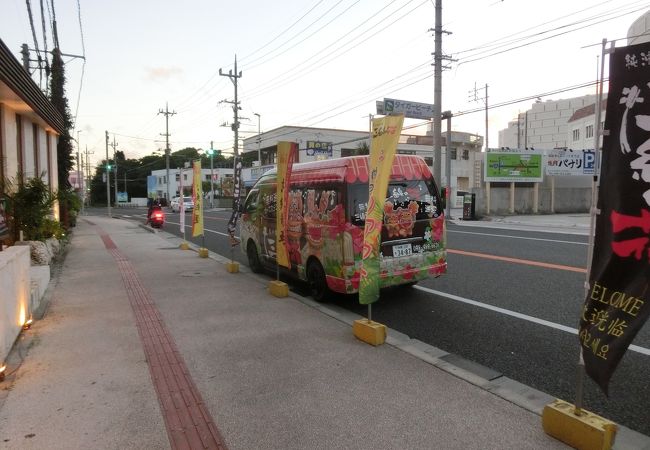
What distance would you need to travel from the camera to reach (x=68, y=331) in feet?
19.1

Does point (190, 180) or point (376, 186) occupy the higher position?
point (190, 180)

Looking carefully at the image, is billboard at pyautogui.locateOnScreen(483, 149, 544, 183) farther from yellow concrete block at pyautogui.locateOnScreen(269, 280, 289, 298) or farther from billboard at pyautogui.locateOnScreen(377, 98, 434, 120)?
yellow concrete block at pyautogui.locateOnScreen(269, 280, 289, 298)

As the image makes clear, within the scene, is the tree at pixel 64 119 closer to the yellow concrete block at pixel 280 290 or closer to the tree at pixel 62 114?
the tree at pixel 62 114

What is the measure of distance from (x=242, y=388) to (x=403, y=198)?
12.2 feet

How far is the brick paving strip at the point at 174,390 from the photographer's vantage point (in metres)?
3.30

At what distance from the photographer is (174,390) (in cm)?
409

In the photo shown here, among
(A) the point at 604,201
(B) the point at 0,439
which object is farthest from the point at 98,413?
(A) the point at 604,201

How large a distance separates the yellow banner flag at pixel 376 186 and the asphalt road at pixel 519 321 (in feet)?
3.44

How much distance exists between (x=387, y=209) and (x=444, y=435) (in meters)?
3.71

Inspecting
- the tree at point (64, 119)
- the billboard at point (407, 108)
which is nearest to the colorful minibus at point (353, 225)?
the tree at point (64, 119)

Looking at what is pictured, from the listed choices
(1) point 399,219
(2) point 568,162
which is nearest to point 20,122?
(1) point 399,219

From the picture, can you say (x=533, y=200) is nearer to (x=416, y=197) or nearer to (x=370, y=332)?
(x=416, y=197)

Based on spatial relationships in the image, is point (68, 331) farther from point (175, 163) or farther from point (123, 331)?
point (175, 163)

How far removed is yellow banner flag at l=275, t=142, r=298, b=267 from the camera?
7352 mm
